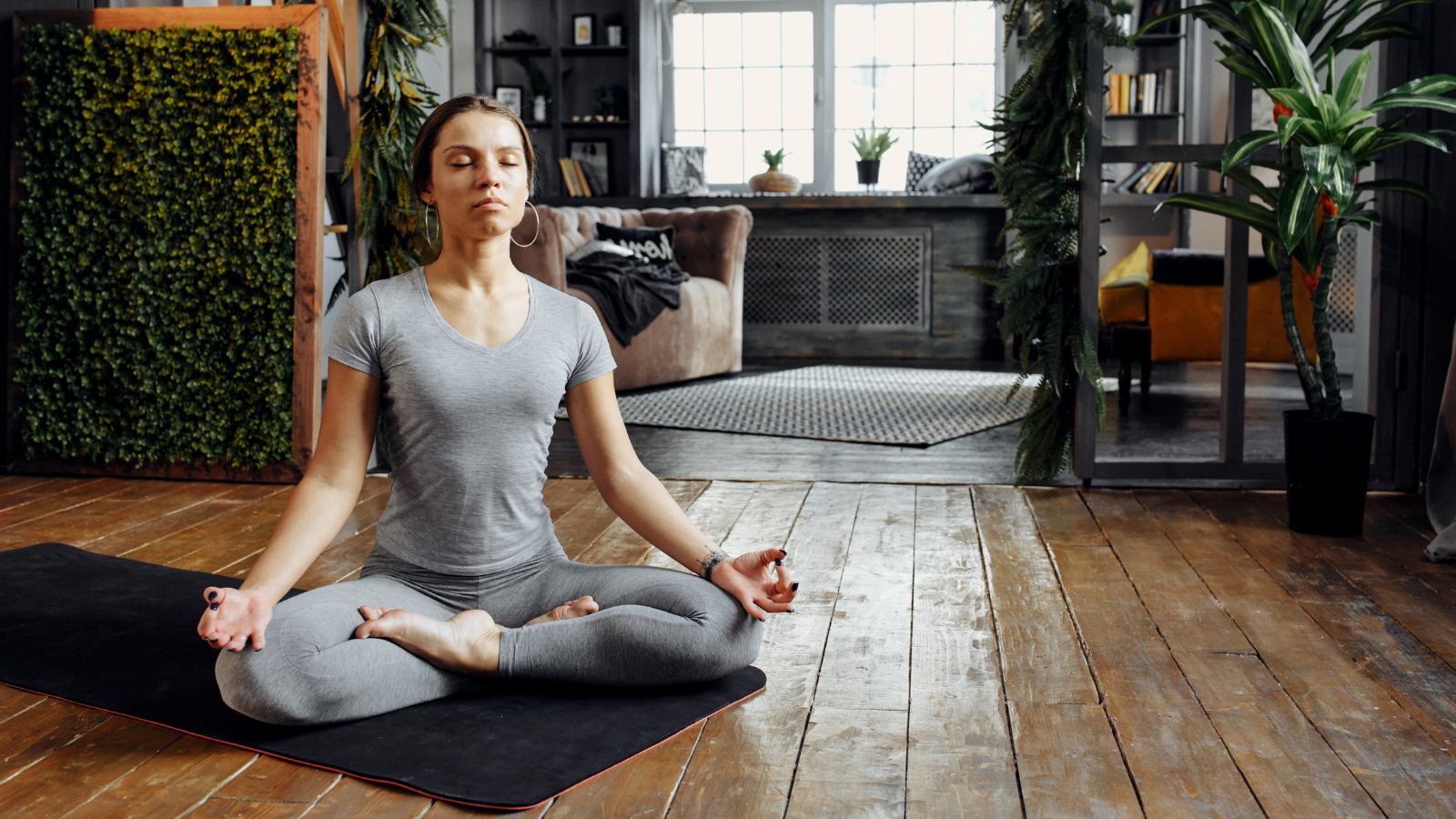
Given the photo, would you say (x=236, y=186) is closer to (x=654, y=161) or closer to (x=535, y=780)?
(x=535, y=780)

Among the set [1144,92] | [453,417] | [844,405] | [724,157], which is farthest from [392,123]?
[1144,92]

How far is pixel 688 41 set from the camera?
7.64 meters

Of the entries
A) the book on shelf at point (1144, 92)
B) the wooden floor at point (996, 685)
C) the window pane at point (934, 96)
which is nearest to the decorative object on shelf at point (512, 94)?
the window pane at point (934, 96)

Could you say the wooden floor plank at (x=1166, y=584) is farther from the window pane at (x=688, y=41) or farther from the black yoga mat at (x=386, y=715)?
the window pane at (x=688, y=41)

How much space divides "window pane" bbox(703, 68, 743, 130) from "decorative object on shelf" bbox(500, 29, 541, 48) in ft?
3.73

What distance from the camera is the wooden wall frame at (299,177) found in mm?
2857

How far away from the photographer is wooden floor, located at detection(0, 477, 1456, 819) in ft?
3.97

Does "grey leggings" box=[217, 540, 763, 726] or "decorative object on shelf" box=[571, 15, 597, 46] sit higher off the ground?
"decorative object on shelf" box=[571, 15, 597, 46]

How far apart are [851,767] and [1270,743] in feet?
1.64

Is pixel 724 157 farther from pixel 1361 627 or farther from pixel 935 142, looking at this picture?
pixel 1361 627

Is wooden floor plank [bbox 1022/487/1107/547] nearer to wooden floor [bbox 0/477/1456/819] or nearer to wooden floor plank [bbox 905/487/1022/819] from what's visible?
wooden floor [bbox 0/477/1456/819]

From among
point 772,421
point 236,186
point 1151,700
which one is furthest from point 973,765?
point 772,421

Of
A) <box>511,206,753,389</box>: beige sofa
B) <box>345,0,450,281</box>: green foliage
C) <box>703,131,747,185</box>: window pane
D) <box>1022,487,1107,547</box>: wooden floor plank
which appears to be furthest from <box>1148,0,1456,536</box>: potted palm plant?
<box>703,131,747,185</box>: window pane

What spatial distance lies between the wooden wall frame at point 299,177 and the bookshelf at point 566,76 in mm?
4318
